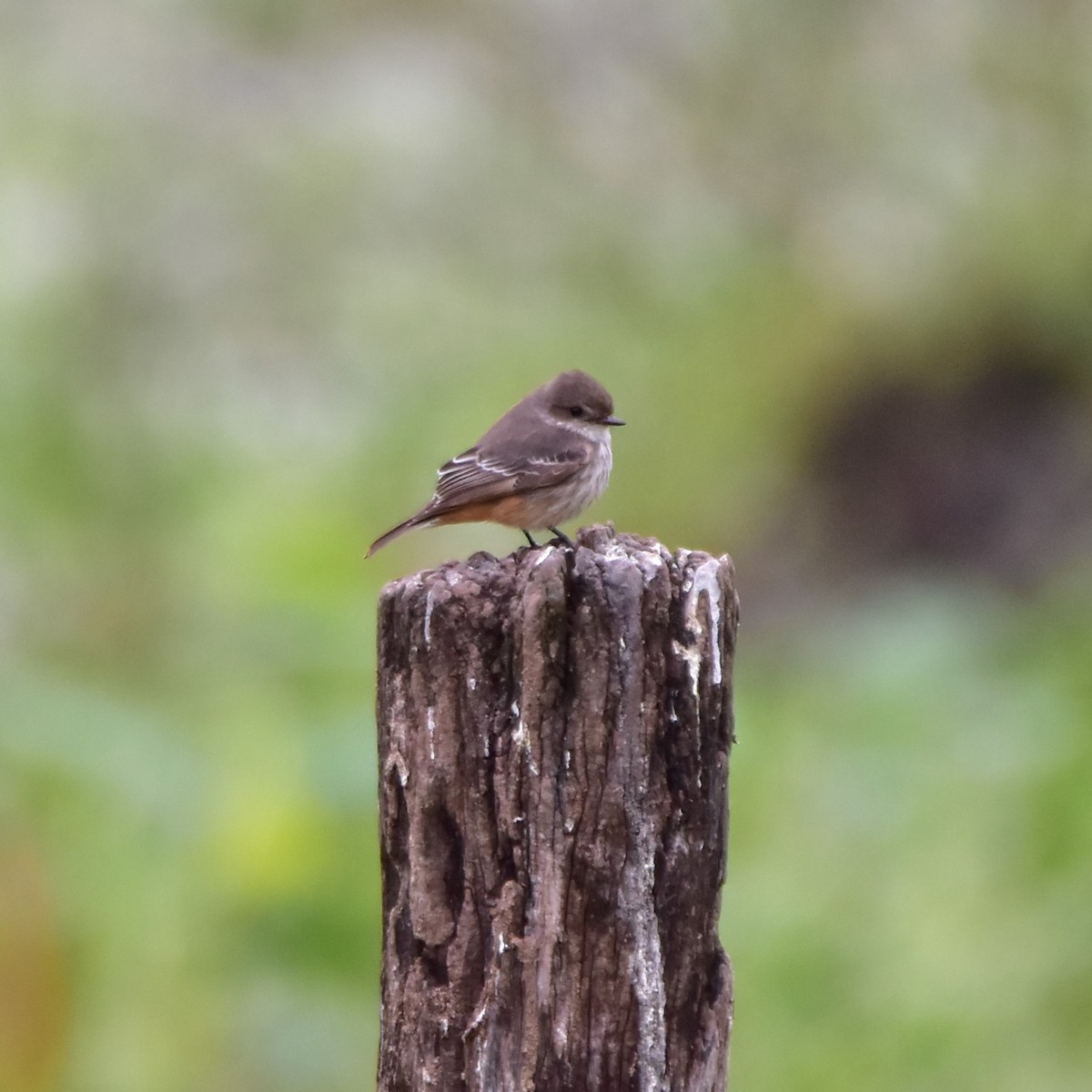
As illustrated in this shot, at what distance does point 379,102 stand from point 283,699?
6453mm

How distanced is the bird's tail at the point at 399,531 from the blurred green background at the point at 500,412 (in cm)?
117

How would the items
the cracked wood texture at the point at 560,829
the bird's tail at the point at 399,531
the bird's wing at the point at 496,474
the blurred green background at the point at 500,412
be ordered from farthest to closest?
1. the blurred green background at the point at 500,412
2. the bird's wing at the point at 496,474
3. the bird's tail at the point at 399,531
4. the cracked wood texture at the point at 560,829

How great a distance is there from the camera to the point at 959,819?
748 cm

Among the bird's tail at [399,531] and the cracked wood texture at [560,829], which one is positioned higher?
the bird's tail at [399,531]

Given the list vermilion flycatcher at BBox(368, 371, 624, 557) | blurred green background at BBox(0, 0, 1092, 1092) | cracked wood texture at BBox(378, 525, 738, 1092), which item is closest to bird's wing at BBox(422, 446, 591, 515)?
vermilion flycatcher at BBox(368, 371, 624, 557)

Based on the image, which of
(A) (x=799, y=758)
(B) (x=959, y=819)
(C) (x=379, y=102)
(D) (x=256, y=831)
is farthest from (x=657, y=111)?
(D) (x=256, y=831)

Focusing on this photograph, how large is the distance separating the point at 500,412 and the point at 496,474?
534cm

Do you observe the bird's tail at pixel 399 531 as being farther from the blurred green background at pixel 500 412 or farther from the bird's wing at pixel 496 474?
the blurred green background at pixel 500 412

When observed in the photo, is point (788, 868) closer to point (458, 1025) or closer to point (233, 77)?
point (458, 1025)

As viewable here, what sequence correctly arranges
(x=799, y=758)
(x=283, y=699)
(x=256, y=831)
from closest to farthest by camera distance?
(x=256, y=831), (x=283, y=699), (x=799, y=758)

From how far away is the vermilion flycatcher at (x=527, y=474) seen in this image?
615 cm

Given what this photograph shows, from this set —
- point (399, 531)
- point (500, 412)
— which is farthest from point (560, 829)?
point (500, 412)

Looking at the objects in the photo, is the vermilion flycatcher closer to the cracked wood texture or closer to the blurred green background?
the blurred green background

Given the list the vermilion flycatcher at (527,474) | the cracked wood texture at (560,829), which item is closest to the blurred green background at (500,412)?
the vermilion flycatcher at (527,474)
